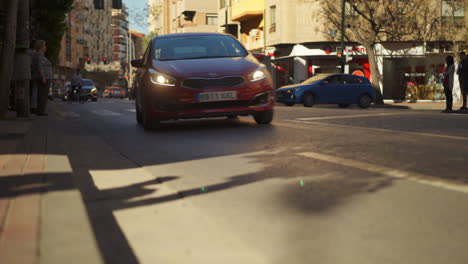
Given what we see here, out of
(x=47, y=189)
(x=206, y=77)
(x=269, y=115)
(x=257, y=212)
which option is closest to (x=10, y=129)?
(x=206, y=77)

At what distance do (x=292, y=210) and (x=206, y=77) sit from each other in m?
5.83

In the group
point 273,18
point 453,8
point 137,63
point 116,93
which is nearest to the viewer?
point 137,63

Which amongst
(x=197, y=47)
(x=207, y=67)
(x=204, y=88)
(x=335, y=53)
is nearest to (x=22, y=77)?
(x=197, y=47)

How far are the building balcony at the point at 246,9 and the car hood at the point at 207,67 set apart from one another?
118 feet

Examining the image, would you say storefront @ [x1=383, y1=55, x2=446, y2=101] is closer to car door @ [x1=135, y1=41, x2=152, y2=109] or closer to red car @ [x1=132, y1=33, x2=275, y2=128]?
car door @ [x1=135, y1=41, x2=152, y2=109]

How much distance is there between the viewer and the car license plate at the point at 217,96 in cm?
952

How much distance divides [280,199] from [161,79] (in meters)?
5.77

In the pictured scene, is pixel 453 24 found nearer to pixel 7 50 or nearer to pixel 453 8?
pixel 453 8

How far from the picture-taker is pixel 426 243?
10.1 feet

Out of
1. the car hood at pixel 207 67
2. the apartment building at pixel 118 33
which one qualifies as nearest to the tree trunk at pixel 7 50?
the car hood at pixel 207 67

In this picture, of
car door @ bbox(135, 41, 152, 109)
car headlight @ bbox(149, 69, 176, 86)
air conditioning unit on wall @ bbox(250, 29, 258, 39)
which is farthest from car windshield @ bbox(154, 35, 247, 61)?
air conditioning unit on wall @ bbox(250, 29, 258, 39)

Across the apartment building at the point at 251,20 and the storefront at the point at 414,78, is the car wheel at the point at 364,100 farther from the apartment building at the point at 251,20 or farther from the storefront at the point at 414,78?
the apartment building at the point at 251,20

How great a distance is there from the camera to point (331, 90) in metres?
27.1

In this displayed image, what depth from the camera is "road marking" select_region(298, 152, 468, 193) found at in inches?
175
